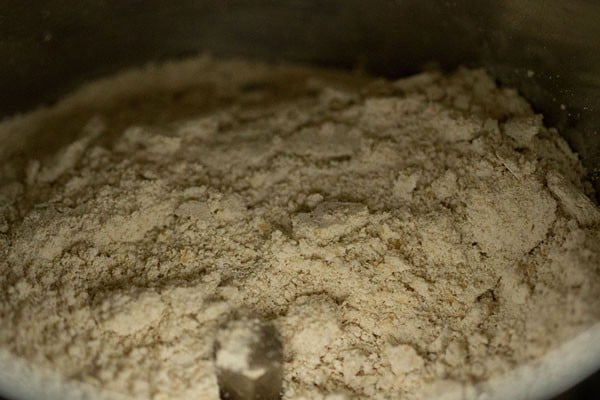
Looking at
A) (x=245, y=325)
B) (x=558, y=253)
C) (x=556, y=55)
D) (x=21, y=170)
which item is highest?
(x=556, y=55)

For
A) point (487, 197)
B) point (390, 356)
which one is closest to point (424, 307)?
point (390, 356)

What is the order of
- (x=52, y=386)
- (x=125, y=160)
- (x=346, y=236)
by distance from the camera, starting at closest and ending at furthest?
(x=52, y=386)
(x=346, y=236)
(x=125, y=160)

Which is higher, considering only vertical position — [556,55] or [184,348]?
[556,55]

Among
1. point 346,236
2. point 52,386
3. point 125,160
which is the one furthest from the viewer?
point 125,160

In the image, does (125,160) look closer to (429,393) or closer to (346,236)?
(346,236)

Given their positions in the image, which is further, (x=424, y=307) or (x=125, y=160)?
(x=125, y=160)

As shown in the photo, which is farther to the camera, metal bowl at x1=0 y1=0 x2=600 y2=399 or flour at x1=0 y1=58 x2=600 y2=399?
metal bowl at x1=0 y1=0 x2=600 y2=399

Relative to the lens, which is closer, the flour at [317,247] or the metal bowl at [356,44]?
the flour at [317,247]
